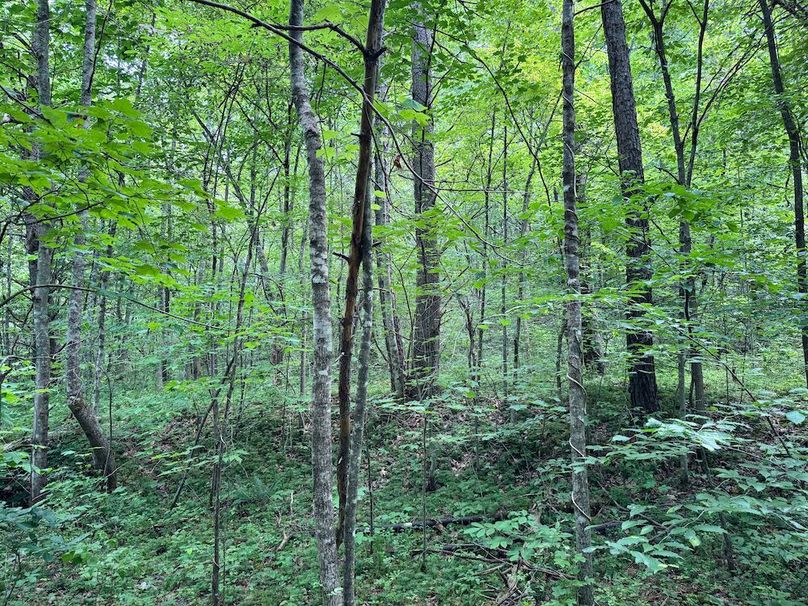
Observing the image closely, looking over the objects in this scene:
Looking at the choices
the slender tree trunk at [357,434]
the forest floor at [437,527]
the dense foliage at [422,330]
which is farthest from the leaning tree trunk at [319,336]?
the forest floor at [437,527]

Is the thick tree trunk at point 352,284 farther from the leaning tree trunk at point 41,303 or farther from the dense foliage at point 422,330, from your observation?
the leaning tree trunk at point 41,303

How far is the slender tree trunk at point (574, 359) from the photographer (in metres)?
3.10

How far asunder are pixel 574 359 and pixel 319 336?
6.51ft

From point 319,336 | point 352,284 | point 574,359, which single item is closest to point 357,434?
point 319,336

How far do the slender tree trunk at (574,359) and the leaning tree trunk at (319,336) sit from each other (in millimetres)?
1760

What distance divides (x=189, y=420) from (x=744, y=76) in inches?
519

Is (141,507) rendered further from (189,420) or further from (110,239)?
(110,239)

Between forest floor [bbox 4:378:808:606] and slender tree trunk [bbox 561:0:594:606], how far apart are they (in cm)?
15

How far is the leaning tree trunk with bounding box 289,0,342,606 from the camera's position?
262 cm

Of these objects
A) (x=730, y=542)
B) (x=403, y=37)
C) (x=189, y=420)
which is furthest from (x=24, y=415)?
(x=730, y=542)

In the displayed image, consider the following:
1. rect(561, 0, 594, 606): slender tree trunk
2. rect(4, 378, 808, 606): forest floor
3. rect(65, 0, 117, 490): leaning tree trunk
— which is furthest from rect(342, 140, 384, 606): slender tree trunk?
rect(65, 0, 117, 490): leaning tree trunk

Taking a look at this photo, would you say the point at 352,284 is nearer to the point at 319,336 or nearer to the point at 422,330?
the point at 319,336

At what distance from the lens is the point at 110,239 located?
12.7 ft

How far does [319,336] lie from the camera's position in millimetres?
2725
